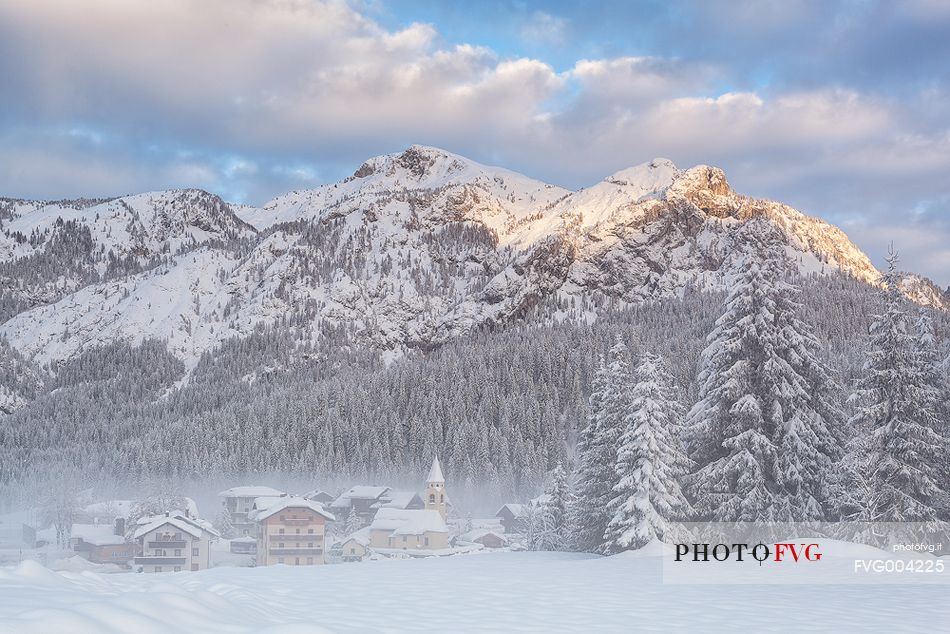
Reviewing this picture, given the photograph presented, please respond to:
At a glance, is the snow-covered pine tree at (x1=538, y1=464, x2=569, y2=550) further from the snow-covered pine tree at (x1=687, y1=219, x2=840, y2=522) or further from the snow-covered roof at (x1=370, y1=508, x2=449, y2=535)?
the snow-covered roof at (x1=370, y1=508, x2=449, y2=535)

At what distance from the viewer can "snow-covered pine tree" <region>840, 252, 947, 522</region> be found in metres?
27.2

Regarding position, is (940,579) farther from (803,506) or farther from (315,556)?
(315,556)

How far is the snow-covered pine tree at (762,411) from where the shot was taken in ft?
90.7

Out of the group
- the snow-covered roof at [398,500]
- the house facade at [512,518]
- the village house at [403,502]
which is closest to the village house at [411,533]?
the house facade at [512,518]

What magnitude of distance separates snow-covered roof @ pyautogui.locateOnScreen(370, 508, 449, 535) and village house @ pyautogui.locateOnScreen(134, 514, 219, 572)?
2142cm

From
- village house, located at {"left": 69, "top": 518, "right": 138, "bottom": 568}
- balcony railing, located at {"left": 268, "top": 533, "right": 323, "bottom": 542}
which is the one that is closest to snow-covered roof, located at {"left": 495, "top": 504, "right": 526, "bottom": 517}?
balcony railing, located at {"left": 268, "top": 533, "right": 323, "bottom": 542}

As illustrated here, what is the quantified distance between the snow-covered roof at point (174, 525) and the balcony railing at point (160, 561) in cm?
284

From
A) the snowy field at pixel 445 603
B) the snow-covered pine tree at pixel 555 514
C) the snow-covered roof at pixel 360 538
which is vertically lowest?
the snow-covered roof at pixel 360 538

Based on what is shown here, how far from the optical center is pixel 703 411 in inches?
1154

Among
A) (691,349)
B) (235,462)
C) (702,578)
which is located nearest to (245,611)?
(702,578)

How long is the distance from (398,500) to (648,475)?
303ft

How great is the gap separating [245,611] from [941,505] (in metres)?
26.4

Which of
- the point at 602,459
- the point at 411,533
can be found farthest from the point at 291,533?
the point at 602,459

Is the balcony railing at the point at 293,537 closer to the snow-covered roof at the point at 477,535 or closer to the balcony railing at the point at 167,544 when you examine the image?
the balcony railing at the point at 167,544
